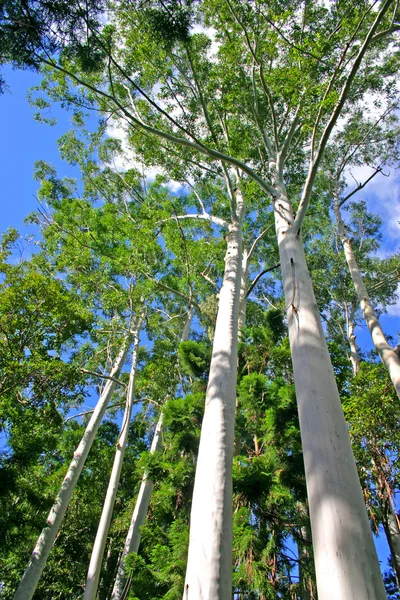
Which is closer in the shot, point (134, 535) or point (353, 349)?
point (134, 535)

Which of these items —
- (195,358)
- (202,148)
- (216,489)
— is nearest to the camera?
(216,489)

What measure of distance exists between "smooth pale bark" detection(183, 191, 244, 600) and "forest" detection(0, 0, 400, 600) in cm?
1

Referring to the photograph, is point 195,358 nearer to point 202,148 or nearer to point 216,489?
point 202,148

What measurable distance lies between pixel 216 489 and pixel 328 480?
1143 millimetres

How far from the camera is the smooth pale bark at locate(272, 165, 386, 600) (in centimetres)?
149

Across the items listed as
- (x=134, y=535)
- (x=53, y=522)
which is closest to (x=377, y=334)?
(x=134, y=535)

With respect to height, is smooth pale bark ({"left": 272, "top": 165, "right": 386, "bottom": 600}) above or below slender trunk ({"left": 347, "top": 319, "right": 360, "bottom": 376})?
below

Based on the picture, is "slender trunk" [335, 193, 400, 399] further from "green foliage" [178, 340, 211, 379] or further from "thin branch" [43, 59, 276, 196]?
"green foliage" [178, 340, 211, 379]

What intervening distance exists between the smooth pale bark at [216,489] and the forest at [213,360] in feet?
0.05

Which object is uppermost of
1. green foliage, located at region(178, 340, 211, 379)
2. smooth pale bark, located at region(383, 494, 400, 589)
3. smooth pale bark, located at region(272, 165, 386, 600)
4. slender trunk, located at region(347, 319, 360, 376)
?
slender trunk, located at region(347, 319, 360, 376)

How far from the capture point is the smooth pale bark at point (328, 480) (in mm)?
1493

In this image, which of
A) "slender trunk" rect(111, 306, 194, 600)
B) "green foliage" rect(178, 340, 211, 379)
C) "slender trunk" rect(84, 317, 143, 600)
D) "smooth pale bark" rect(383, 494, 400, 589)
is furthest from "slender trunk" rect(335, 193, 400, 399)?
"slender trunk" rect(84, 317, 143, 600)

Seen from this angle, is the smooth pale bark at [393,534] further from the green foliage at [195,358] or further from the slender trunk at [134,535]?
the slender trunk at [134,535]

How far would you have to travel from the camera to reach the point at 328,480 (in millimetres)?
1828
